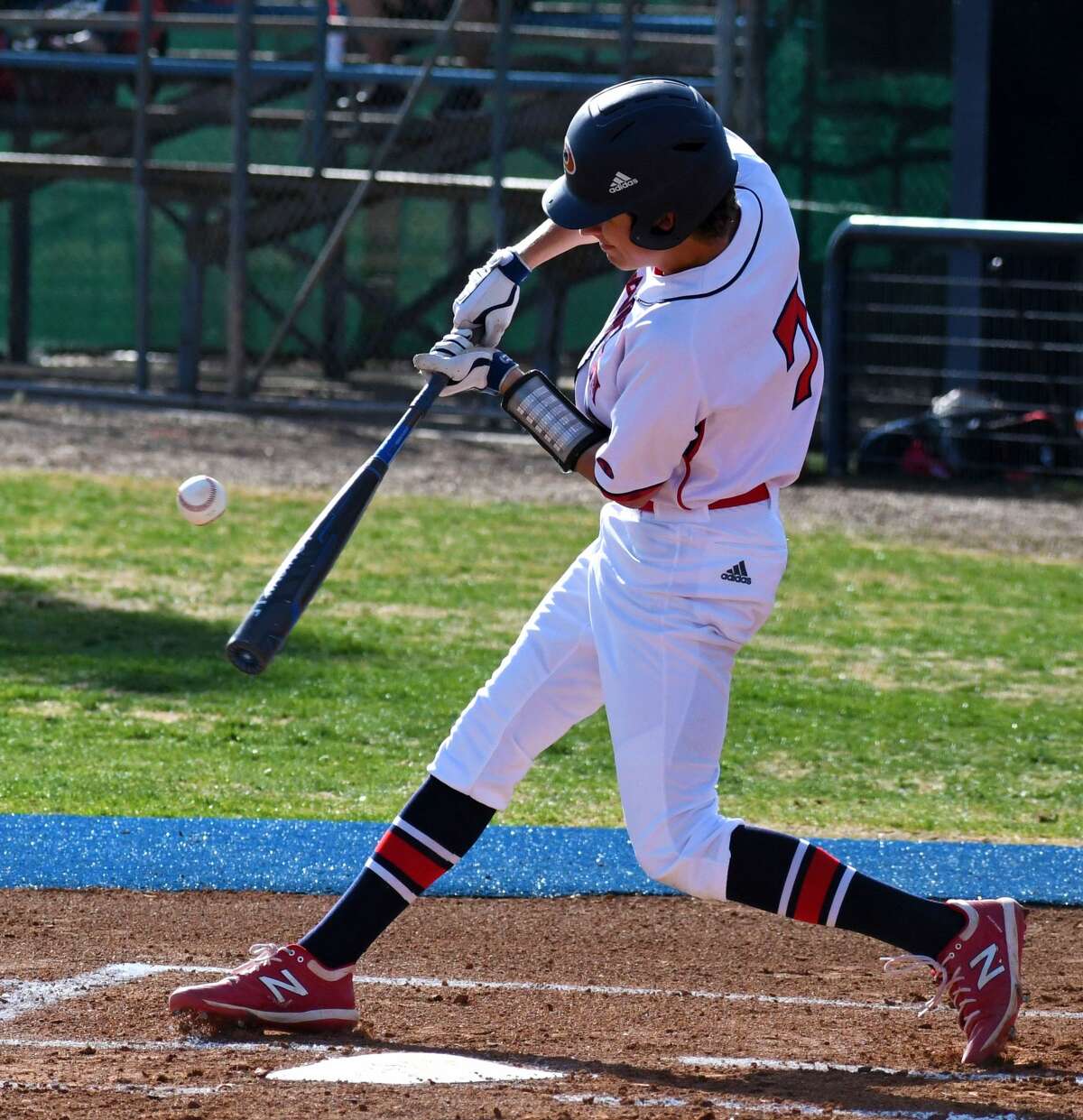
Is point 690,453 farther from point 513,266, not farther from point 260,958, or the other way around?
point 260,958

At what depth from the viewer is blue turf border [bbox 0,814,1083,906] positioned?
4801 millimetres

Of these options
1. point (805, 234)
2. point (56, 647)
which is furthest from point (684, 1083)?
point (805, 234)

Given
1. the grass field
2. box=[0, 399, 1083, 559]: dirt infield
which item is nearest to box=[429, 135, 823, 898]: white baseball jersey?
the grass field

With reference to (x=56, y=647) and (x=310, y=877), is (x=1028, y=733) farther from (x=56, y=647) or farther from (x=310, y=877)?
(x=56, y=647)

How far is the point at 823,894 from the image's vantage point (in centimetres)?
345

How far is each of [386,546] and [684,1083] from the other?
6162mm

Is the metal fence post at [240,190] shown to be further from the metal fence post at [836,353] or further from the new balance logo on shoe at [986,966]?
the new balance logo on shoe at [986,966]

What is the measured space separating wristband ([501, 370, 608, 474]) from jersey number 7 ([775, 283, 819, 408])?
36 cm

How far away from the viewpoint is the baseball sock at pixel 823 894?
3.43 m

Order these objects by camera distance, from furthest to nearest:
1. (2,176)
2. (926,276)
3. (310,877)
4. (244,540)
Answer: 1. (2,176)
2. (926,276)
3. (244,540)
4. (310,877)

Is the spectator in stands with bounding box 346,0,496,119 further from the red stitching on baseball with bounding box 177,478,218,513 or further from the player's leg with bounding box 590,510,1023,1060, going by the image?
the player's leg with bounding box 590,510,1023,1060

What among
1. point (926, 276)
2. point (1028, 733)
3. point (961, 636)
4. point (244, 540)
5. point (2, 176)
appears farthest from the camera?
point (2, 176)

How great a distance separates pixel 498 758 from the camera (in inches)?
141

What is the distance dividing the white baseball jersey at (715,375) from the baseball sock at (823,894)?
0.64 meters
